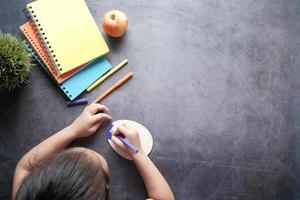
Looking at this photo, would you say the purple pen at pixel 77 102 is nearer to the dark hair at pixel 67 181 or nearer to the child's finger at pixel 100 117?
the child's finger at pixel 100 117

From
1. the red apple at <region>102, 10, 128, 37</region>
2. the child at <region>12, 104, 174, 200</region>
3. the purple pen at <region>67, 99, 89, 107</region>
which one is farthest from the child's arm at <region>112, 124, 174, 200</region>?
the red apple at <region>102, 10, 128, 37</region>

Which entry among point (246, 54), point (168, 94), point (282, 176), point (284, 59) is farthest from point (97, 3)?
point (282, 176)

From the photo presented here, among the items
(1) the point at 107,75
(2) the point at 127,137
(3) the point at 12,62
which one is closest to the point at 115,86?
(1) the point at 107,75

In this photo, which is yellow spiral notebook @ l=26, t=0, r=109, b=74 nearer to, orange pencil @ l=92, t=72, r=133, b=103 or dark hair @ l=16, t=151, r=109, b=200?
orange pencil @ l=92, t=72, r=133, b=103

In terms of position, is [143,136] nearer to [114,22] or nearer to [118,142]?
[118,142]

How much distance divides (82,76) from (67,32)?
0.11 metres

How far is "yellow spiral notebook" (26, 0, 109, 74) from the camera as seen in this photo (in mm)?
842

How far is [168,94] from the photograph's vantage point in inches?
35.0

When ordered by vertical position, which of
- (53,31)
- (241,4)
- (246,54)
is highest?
(53,31)

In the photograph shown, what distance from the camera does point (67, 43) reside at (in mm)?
852

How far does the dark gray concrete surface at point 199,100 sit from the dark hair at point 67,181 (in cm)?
21

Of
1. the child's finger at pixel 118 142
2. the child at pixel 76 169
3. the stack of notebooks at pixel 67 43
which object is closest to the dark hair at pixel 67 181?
the child at pixel 76 169

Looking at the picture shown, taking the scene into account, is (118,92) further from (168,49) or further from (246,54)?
(246,54)

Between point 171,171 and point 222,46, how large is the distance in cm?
34
